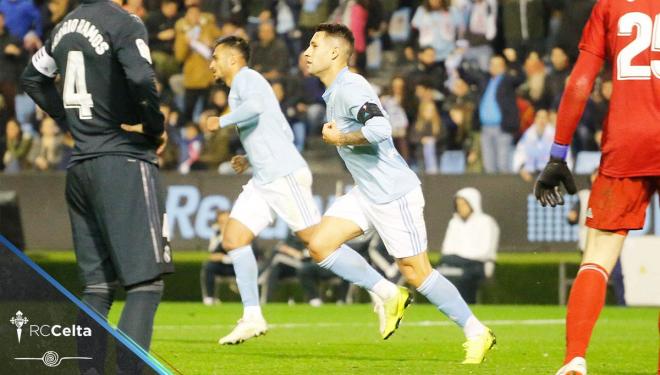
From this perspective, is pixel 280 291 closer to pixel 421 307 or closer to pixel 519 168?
pixel 421 307

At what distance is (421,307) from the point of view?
1756cm

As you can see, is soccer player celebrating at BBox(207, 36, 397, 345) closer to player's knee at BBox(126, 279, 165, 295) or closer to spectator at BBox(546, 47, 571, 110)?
player's knee at BBox(126, 279, 165, 295)

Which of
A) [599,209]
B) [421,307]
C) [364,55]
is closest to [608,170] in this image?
[599,209]

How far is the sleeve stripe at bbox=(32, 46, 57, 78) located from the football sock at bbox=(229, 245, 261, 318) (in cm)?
407

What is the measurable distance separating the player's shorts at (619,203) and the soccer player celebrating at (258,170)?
4783 mm

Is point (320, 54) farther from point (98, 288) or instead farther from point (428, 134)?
point (428, 134)

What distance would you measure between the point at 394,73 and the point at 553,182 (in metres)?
15.6

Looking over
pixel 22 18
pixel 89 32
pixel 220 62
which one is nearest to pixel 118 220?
pixel 89 32

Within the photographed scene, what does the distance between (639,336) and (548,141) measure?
6576 mm

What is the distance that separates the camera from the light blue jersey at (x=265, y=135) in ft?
37.8

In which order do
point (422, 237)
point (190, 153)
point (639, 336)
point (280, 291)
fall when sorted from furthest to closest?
point (190, 153)
point (280, 291)
point (639, 336)
point (422, 237)

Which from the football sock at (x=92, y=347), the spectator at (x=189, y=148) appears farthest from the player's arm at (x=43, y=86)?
the spectator at (x=189, y=148)

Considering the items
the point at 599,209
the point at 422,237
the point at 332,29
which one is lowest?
the point at 422,237

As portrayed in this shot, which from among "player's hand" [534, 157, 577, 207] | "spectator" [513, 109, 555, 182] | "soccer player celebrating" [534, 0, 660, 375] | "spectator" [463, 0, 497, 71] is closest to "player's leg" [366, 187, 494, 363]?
"player's hand" [534, 157, 577, 207]
